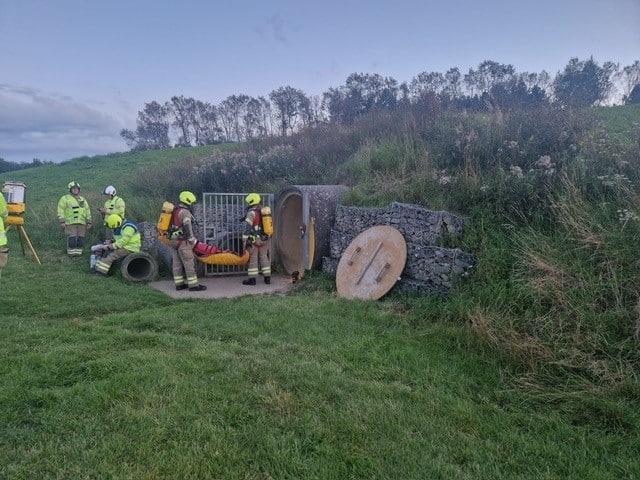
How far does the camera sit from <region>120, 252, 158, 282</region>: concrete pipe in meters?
8.30

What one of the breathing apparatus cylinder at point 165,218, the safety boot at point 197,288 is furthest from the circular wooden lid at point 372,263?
the breathing apparatus cylinder at point 165,218

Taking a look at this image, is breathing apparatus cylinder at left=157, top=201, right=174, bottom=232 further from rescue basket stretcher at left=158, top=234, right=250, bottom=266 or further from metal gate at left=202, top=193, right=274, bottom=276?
metal gate at left=202, top=193, right=274, bottom=276

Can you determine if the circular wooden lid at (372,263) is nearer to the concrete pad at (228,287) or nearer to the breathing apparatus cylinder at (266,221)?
the concrete pad at (228,287)

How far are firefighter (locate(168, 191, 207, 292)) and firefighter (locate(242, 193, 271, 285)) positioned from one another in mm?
974

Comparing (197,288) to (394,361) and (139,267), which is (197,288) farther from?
(394,361)

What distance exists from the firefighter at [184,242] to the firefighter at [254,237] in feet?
3.19

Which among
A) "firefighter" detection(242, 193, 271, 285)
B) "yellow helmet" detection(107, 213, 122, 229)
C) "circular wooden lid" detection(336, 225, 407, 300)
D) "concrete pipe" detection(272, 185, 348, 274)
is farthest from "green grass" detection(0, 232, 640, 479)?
"yellow helmet" detection(107, 213, 122, 229)

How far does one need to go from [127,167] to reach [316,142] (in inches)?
656

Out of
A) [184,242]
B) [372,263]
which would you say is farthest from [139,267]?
[372,263]

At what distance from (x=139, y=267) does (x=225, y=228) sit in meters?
2.02

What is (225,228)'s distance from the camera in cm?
978

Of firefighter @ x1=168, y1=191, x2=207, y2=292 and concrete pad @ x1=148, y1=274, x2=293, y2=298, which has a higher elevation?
firefighter @ x1=168, y1=191, x2=207, y2=292

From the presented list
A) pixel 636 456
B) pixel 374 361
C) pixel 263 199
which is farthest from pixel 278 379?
pixel 263 199

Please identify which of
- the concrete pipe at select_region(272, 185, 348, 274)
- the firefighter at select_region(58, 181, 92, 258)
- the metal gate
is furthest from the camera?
the firefighter at select_region(58, 181, 92, 258)
